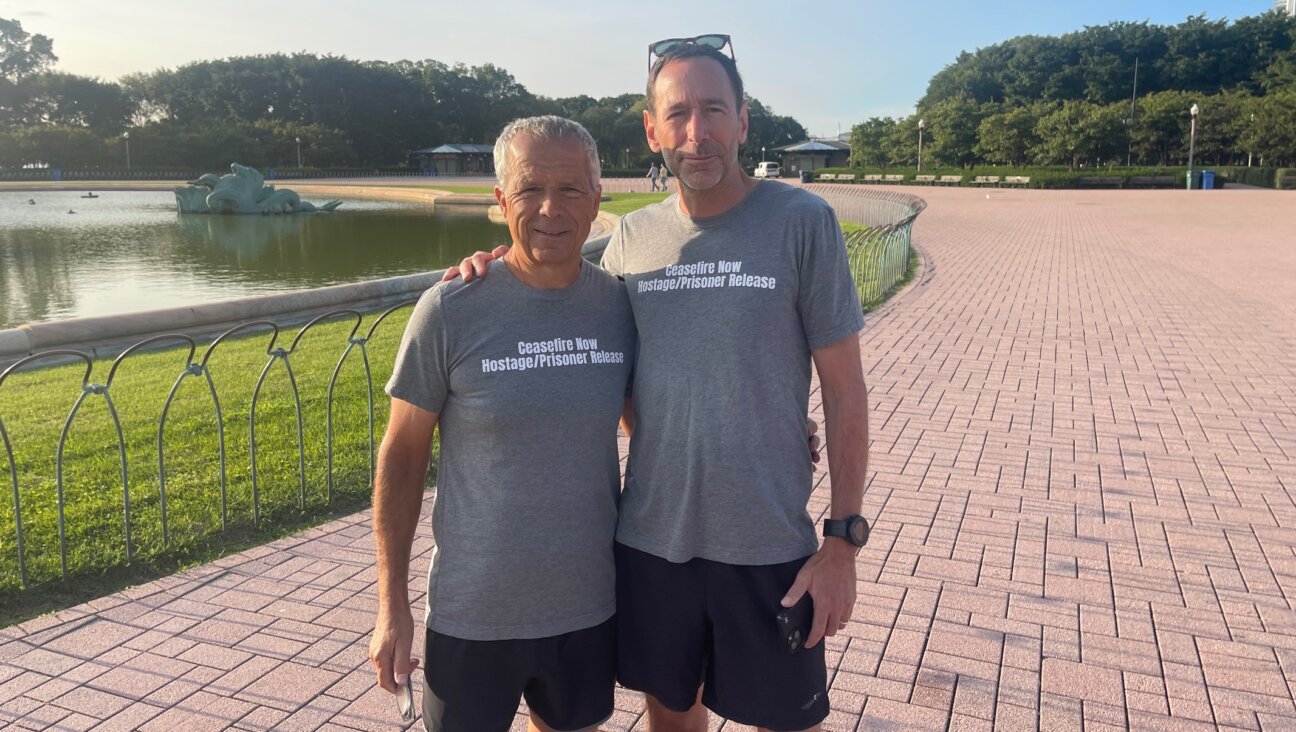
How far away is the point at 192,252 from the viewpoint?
2158cm

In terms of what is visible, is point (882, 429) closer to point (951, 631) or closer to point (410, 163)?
point (951, 631)

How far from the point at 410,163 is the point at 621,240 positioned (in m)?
85.8

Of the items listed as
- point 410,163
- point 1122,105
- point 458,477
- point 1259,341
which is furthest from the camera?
point 410,163

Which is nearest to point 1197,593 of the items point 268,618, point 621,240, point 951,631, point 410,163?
point 951,631

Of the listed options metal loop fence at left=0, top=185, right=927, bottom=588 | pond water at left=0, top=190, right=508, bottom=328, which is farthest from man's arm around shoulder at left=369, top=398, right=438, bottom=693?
pond water at left=0, top=190, right=508, bottom=328

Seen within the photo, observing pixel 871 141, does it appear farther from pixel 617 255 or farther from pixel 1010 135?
pixel 617 255

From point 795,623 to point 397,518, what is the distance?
2.84 ft

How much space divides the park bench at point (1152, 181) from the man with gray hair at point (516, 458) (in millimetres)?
53731

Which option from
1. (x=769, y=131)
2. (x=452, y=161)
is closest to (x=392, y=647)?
(x=452, y=161)

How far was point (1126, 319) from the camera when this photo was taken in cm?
1066

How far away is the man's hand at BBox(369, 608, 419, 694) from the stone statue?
3766cm

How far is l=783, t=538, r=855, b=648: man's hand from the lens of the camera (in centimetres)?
196

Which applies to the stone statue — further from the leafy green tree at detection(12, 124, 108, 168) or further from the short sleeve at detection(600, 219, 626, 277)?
the short sleeve at detection(600, 219, 626, 277)

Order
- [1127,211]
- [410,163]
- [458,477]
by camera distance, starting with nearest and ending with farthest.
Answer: [458,477]
[1127,211]
[410,163]
